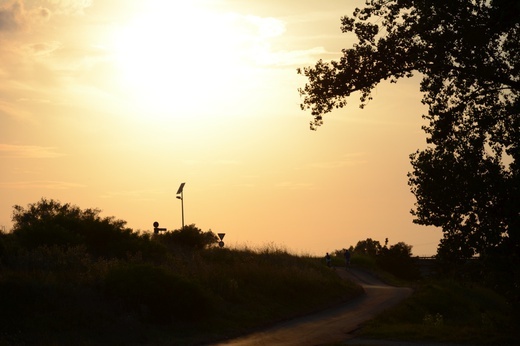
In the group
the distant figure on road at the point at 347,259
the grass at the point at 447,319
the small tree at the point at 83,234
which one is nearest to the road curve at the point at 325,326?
the grass at the point at 447,319

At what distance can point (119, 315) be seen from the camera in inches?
1078

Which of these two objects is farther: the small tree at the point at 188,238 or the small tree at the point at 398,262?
the small tree at the point at 398,262

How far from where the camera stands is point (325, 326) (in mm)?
32781

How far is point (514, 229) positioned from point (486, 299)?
133 feet

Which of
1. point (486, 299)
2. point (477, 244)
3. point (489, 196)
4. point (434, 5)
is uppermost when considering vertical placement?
point (434, 5)

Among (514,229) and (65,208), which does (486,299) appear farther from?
(514,229)

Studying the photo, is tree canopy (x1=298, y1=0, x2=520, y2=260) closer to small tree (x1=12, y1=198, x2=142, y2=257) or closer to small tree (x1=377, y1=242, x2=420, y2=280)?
small tree (x1=12, y1=198, x2=142, y2=257)

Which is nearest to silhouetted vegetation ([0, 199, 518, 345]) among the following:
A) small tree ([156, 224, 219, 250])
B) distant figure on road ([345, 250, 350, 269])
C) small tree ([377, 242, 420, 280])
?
small tree ([156, 224, 219, 250])

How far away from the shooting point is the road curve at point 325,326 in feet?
90.2

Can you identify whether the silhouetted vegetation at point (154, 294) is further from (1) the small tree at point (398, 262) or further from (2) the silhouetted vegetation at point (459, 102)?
(1) the small tree at point (398, 262)

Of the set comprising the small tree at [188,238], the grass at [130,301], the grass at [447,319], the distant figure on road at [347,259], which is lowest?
the grass at [447,319]

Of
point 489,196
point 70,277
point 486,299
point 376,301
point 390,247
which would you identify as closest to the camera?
point 489,196

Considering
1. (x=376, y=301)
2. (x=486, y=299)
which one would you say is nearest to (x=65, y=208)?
(x=376, y=301)

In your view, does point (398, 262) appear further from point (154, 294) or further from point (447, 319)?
point (154, 294)
